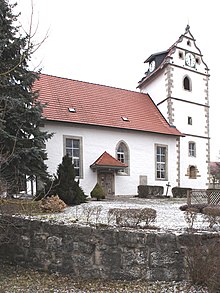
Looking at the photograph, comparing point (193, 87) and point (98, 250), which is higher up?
point (193, 87)

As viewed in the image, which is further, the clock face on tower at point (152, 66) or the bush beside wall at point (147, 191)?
the clock face on tower at point (152, 66)

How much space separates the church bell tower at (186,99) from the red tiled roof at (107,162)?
19.0 ft

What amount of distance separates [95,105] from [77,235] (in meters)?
16.3

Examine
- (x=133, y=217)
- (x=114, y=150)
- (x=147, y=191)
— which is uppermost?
(x=114, y=150)

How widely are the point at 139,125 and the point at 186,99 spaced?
567 centimetres

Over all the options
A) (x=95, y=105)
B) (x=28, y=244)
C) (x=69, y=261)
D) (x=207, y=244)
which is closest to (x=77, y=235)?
(x=69, y=261)

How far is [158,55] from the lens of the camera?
27734 millimetres

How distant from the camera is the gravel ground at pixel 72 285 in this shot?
19.1 ft

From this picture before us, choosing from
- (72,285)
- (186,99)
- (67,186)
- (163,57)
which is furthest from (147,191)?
(72,285)

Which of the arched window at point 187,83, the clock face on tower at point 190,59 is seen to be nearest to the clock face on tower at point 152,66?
the clock face on tower at point 190,59

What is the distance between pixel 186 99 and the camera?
2612cm

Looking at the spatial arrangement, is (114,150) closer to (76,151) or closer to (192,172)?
(76,151)

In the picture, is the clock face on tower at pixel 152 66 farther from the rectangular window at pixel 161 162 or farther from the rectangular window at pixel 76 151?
the rectangular window at pixel 76 151

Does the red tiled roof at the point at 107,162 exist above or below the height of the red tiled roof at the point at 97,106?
below
